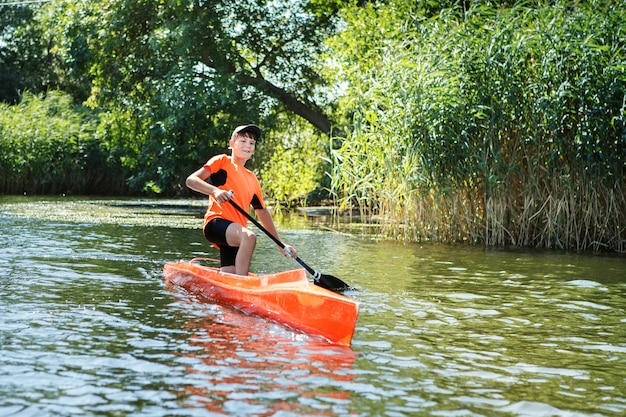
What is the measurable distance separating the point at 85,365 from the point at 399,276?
16.4 feet

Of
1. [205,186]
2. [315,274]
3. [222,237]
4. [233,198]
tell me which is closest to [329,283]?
[315,274]

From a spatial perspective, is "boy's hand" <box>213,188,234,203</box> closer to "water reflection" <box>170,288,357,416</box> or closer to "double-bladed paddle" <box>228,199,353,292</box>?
"double-bladed paddle" <box>228,199,353,292</box>

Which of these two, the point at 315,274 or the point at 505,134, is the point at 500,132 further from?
the point at 315,274

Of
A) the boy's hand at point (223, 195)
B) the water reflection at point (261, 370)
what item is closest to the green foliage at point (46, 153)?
the boy's hand at point (223, 195)

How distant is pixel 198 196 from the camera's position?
3197 centimetres

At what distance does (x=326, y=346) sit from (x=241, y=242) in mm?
1897

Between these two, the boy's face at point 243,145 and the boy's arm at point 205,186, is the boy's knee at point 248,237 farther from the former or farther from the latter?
the boy's face at point 243,145

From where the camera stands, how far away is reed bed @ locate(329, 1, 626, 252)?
11.9 metres

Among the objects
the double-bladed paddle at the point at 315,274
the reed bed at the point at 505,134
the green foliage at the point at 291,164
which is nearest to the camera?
the double-bladed paddle at the point at 315,274

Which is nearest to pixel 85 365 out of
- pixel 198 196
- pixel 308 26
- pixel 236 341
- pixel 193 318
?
pixel 236 341

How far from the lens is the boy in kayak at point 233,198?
7.12m

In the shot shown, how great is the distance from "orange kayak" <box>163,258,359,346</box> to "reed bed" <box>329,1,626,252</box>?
227 inches

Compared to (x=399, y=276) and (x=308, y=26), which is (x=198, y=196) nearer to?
(x=308, y=26)

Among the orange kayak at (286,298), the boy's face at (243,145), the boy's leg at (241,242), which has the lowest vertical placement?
the orange kayak at (286,298)
